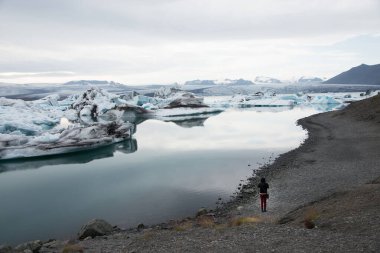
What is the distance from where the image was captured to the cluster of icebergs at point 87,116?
30.2 m

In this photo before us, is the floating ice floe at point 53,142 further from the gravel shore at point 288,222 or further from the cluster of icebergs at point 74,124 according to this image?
the gravel shore at point 288,222

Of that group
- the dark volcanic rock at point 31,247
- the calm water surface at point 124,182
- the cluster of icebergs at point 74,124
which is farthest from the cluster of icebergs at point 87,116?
the dark volcanic rock at point 31,247

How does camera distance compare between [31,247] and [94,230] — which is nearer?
[31,247]

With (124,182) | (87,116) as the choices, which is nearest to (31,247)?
(124,182)

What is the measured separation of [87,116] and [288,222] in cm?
5766

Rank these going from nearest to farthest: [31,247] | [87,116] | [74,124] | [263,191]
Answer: [31,247] < [263,191] < [74,124] < [87,116]

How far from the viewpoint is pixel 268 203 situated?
14.7 meters

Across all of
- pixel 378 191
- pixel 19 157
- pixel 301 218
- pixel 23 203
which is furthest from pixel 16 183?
pixel 378 191

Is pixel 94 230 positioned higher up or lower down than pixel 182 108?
lower down

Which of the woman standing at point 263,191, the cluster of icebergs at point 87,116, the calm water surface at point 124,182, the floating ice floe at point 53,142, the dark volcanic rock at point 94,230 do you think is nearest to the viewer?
the dark volcanic rock at point 94,230

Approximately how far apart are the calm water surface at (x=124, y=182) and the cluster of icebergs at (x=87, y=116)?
1067mm

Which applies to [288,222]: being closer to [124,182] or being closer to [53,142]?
[124,182]

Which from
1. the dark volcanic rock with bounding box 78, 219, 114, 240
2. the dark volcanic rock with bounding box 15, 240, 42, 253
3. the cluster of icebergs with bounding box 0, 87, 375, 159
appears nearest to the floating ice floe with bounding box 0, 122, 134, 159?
the cluster of icebergs with bounding box 0, 87, 375, 159

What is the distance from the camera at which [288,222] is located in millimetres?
10383
